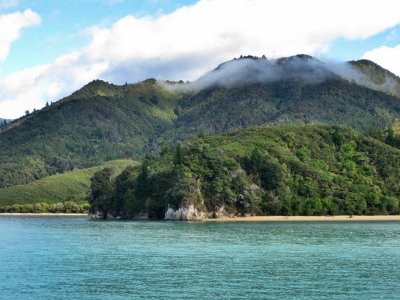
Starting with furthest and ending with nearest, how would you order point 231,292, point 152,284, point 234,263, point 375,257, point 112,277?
point 375,257 → point 234,263 → point 112,277 → point 152,284 → point 231,292

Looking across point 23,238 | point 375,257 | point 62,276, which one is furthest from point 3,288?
point 23,238

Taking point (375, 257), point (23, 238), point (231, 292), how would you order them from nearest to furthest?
point (231, 292), point (375, 257), point (23, 238)

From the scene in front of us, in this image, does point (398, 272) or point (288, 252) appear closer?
point (398, 272)

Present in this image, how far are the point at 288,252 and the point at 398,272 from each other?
2815cm

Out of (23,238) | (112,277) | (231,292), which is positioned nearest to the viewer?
A: (231,292)

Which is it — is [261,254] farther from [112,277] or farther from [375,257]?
[112,277]

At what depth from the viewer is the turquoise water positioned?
70.9 metres

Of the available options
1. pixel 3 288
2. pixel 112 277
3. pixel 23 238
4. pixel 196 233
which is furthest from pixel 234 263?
pixel 23 238

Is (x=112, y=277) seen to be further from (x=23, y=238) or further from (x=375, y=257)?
(x=23, y=238)

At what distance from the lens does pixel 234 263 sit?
94.9 m

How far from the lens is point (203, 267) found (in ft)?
297

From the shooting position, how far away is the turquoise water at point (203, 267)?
70875 mm

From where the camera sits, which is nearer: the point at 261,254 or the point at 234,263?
the point at 234,263

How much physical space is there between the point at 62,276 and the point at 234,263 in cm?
2604
